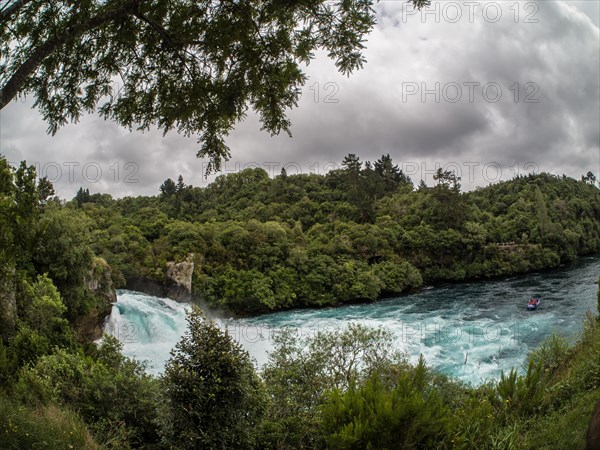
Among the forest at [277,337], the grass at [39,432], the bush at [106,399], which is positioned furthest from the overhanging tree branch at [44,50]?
the bush at [106,399]

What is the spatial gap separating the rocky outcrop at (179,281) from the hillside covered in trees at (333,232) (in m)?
0.69

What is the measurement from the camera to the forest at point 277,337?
4422 mm

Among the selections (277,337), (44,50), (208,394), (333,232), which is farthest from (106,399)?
(333,232)

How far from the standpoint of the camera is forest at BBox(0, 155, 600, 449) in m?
4.42

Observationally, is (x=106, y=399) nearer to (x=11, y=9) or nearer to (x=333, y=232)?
(x=11, y=9)

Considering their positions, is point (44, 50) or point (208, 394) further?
point (208, 394)

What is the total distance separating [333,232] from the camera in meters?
48.4

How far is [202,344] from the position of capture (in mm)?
5750

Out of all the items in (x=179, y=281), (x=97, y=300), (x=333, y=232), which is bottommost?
(x=97, y=300)

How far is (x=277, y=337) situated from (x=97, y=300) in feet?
38.2

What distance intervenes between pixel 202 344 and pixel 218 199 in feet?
176

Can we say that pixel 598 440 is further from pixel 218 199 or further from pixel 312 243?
pixel 218 199

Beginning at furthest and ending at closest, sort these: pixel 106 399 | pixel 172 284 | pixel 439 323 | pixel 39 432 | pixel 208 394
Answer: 1. pixel 172 284
2. pixel 439 323
3. pixel 106 399
4. pixel 208 394
5. pixel 39 432

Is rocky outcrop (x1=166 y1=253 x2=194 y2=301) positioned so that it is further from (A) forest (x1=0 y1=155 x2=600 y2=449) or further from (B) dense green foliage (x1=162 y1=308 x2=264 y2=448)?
(B) dense green foliage (x1=162 y1=308 x2=264 y2=448)
